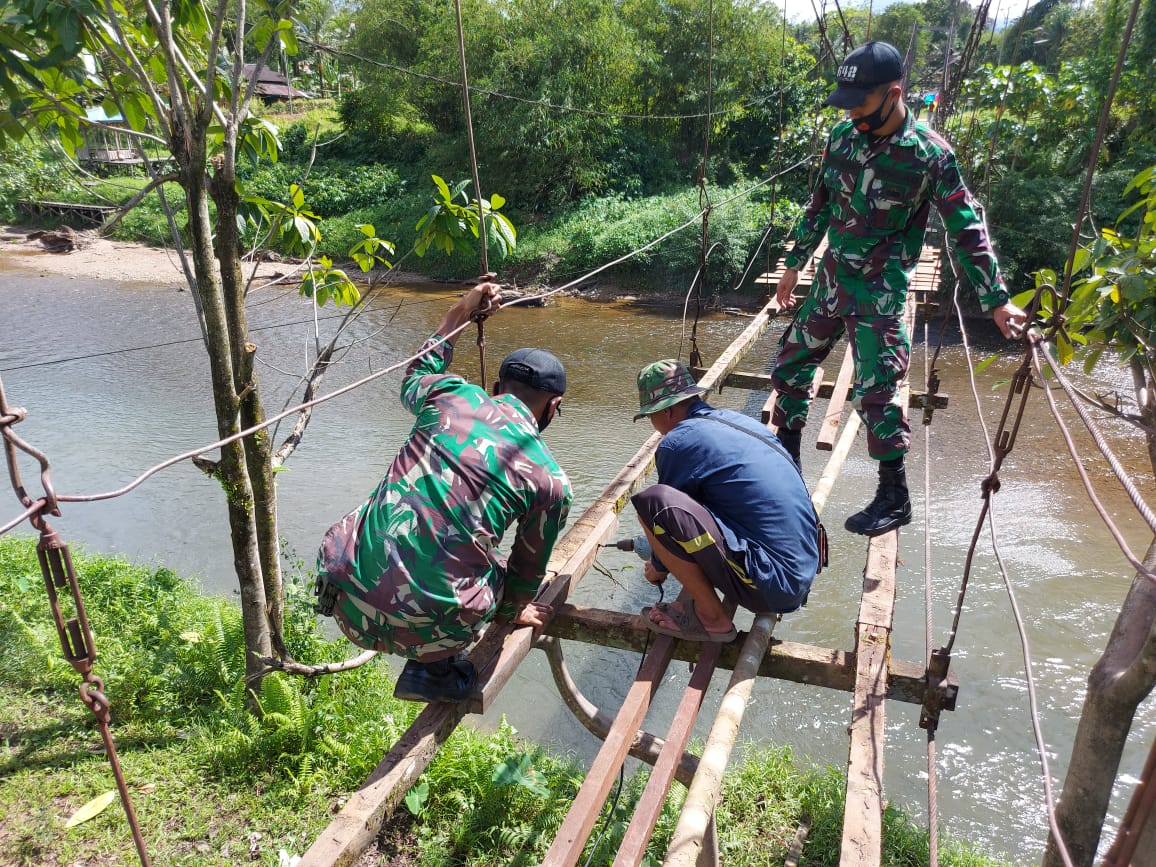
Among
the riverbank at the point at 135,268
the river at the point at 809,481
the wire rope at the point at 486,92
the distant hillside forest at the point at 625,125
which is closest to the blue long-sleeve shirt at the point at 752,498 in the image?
the wire rope at the point at 486,92

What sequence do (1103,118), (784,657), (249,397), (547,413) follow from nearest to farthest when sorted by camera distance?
(1103,118)
(784,657)
(547,413)
(249,397)

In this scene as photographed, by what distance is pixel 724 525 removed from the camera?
2277mm

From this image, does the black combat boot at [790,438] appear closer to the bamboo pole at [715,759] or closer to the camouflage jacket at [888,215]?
the camouflage jacket at [888,215]

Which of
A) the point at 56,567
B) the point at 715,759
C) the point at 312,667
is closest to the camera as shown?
the point at 56,567

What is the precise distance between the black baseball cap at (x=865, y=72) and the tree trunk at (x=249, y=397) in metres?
2.08

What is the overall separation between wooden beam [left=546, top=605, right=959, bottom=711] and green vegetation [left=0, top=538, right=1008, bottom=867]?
104 cm

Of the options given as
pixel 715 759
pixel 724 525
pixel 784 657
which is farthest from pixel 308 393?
pixel 715 759

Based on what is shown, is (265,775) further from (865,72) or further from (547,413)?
(865,72)

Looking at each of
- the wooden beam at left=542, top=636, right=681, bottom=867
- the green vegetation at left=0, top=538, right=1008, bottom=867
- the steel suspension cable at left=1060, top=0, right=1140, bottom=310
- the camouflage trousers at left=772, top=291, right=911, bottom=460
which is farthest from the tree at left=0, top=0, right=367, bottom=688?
the steel suspension cable at left=1060, top=0, right=1140, bottom=310

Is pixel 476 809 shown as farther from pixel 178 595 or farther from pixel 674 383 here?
pixel 178 595

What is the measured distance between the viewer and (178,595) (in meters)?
5.00

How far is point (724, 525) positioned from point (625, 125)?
17856 mm

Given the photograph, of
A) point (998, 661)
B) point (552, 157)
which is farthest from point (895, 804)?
point (552, 157)

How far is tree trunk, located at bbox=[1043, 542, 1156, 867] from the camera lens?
7.70ft
